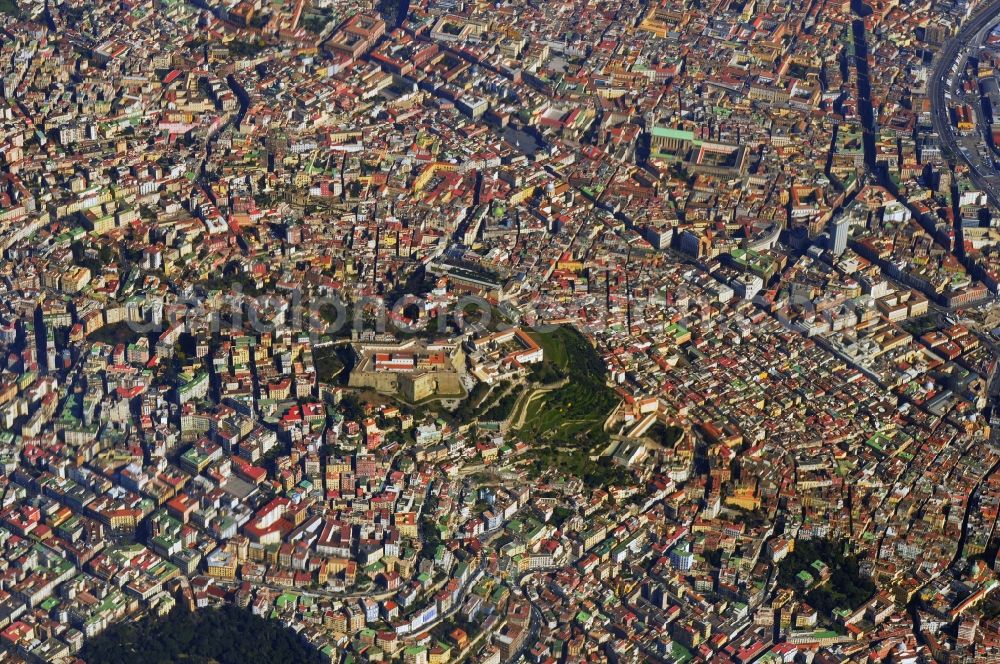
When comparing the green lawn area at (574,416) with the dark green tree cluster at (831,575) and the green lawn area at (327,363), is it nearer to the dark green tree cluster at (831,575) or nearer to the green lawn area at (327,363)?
the dark green tree cluster at (831,575)

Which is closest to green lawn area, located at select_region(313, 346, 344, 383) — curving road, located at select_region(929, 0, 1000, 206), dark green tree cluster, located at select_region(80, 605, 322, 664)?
dark green tree cluster, located at select_region(80, 605, 322, 664)

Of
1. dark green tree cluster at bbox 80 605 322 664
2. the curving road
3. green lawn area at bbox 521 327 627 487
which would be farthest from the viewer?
the curving road

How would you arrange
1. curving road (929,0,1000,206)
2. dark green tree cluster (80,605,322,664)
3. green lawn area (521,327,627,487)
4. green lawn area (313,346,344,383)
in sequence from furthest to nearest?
curving road (929,0,1000,206), green lawn area (313,346,344,383), green lawn area (521,327,627,487), dark green tree cluster (80,605,322,664)


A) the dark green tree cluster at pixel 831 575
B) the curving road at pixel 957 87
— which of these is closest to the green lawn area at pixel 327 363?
the dark green tree cluster at pixel 831 575

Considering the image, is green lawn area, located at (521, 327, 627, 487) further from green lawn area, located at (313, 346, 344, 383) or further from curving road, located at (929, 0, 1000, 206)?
curving road, located at (929, 0, 1000, 206)

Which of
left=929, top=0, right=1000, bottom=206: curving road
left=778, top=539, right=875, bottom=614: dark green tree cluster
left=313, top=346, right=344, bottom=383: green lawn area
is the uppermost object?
left=929, top=0, right=1000, bottom=206: curving road

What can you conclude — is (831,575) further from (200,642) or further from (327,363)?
(200,642)
